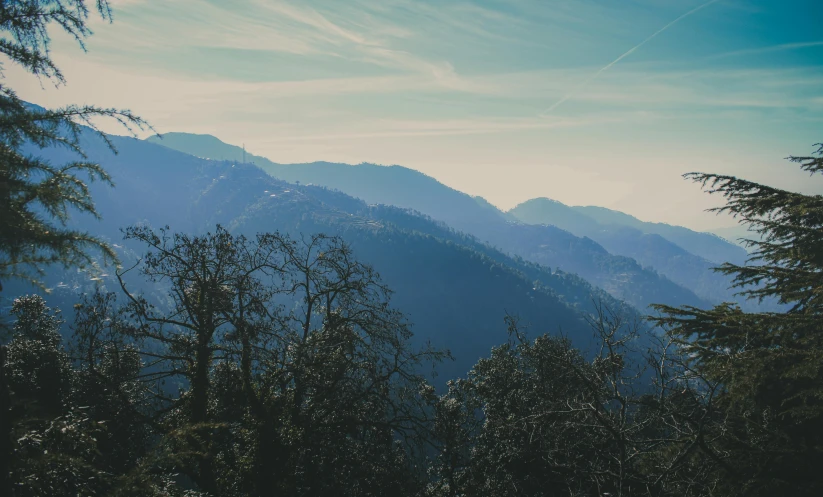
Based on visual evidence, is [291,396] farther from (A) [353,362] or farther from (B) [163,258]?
(B) [163,258]

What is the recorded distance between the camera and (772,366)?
7039mm

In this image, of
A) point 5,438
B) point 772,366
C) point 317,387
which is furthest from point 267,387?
point 772,366

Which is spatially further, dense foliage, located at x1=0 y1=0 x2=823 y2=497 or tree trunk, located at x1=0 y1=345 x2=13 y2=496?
dense foliage, located at x1=0 y1=0 x2=823 y2=497

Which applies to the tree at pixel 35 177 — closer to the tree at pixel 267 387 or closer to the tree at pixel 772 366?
the tree at pixel 267 387

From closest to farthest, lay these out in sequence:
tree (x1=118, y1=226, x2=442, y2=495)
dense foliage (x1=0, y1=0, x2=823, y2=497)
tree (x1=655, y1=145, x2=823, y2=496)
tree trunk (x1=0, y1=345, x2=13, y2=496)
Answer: tree trunk (x1=0, y1=345, x2=13, y2=496), dense foliage (x1=0, y1=0, x2=823, y2=497), tree (x1=655, y1=145, x2=823, y2=496), tree (x1=118, y1=226, x2=442, y2=495)

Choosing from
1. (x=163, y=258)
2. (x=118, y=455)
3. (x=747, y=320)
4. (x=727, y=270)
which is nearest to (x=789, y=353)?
(x=747, y=320)

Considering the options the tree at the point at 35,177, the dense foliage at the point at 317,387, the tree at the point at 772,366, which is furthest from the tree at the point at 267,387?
the tree at the point at 772,366

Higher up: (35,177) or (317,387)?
(35,177)

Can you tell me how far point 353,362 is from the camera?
9.44 meters

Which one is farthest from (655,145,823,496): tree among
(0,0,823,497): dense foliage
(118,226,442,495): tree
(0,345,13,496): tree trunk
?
(0,345,13,496): tree trunk

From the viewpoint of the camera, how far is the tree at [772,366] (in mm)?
6520

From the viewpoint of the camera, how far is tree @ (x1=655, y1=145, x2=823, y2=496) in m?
6.52

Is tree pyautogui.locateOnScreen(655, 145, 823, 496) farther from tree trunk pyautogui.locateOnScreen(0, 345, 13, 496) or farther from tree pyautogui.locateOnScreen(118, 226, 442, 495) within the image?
tree trunk pyautogui.locateOnScreen(0, 345, 13, 496)

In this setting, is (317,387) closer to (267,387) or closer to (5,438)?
(267,387)
